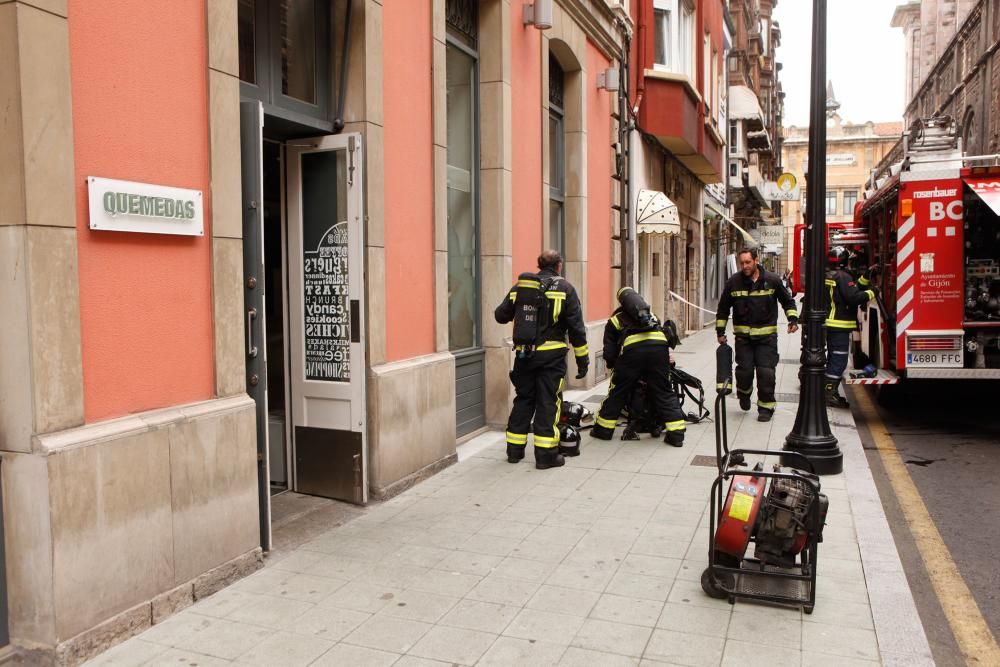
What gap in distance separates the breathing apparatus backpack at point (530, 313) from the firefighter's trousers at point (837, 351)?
15.5ft

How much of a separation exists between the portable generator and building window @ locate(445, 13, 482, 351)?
4607 mm

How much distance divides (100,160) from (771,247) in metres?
47.3

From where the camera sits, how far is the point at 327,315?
21.2 feet

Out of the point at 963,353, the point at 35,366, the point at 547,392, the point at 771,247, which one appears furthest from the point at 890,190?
the point at 771,247

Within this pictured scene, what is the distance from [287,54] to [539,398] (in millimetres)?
3566

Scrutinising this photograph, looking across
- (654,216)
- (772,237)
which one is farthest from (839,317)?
(772,237)

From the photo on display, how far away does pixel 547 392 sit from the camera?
7688 mm

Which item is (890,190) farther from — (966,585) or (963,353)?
(966,585)

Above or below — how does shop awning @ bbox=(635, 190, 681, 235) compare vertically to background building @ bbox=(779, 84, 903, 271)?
below

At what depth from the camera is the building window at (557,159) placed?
1199 cm

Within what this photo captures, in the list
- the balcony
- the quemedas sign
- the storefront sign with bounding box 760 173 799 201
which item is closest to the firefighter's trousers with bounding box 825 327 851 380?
the balcony

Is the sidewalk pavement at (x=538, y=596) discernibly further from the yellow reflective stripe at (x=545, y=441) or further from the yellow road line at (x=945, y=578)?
the yellow reflective stripe at (x=545, y=441)

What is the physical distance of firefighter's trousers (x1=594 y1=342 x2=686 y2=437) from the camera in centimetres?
855

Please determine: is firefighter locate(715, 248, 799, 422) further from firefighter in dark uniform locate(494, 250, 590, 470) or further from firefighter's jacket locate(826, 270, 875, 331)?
firefighter in dark uniform locate(494, 250, 590, 470)
